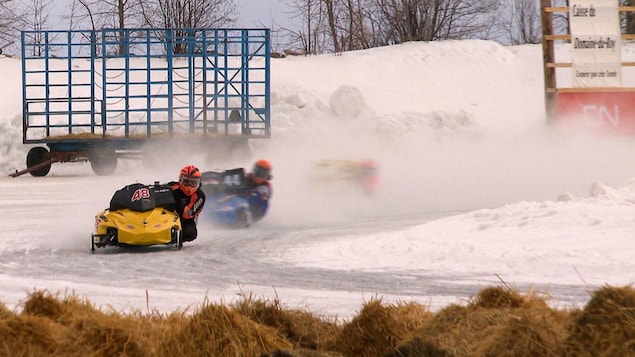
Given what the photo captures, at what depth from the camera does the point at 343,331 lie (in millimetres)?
7258

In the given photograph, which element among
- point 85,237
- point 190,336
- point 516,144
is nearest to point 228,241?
point 85,237

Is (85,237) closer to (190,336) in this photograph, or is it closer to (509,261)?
(509,261)

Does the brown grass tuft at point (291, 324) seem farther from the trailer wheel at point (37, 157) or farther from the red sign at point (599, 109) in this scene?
the trailer wheel at point (37, 157)

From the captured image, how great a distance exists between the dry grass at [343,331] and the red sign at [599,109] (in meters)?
19.7

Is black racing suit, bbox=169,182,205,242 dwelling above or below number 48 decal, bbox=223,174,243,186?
below

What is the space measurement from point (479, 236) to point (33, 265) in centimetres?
574

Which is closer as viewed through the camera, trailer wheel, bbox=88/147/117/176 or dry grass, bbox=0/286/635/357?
dry grass, bbox=0/286/635/357

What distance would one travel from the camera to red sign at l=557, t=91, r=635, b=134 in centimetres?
2680

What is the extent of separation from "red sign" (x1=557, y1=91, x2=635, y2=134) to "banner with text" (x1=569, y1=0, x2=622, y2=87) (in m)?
0.33

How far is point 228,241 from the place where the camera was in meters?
16.3

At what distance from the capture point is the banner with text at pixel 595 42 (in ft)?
85.0

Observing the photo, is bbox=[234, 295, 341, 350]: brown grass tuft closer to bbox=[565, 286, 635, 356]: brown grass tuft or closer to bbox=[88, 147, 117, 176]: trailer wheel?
bbox=[565, 286, 635, 356]: brown grass tuft

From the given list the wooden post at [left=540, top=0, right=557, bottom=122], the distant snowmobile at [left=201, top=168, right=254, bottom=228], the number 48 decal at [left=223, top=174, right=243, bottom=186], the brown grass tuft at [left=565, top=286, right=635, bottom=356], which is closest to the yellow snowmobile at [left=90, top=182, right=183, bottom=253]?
the distant snowmobile at [left=201, top=168, right=254, bottom=228]

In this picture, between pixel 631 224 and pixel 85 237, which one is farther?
pixel 85 237
